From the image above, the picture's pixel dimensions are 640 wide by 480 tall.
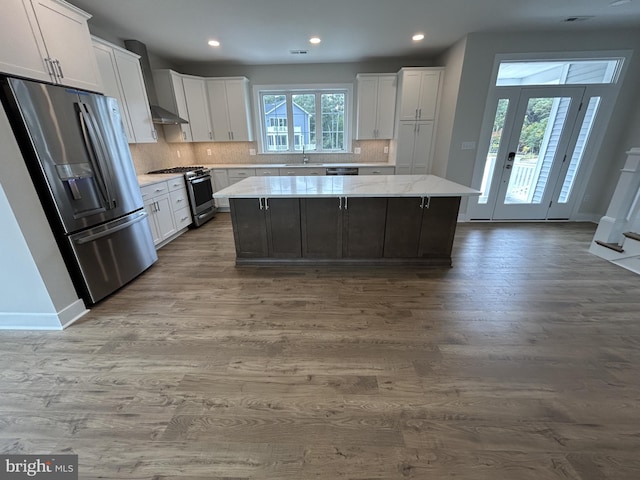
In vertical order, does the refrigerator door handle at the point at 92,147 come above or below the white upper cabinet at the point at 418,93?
below

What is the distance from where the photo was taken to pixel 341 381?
1.55 m

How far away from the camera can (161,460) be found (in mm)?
1178

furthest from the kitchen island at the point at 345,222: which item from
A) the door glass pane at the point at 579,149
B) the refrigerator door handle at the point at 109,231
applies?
the door glass pane at the point at 579,149

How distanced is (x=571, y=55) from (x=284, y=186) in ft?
14.8

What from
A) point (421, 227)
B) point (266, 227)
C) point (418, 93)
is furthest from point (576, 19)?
point (266, 227)

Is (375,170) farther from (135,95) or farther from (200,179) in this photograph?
(135,95)

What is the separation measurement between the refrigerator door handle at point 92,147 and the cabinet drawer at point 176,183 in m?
1.38

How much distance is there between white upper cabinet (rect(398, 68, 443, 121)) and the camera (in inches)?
171

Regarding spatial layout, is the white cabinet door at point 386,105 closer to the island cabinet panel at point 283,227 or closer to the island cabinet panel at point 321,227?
the island cabinet panel at point 321,227

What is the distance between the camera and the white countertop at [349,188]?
2.55 meters

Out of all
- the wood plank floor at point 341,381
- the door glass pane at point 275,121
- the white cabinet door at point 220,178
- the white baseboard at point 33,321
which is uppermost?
the door glass pane at point 275,121

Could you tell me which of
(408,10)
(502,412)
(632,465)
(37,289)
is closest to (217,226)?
(37,289)

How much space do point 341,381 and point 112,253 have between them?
241 cm

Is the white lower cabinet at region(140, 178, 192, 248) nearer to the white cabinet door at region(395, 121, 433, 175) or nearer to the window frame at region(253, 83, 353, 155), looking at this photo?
the window frame at region(253, 83, 353, 155)
